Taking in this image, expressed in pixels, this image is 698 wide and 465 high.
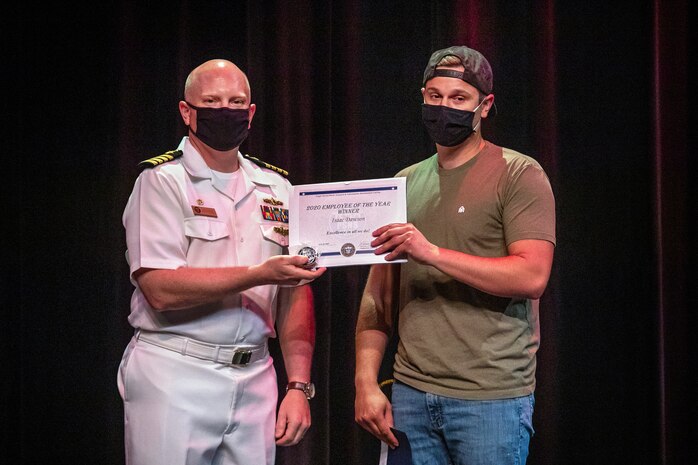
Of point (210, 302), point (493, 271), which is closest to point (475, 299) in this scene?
point (493, 271)

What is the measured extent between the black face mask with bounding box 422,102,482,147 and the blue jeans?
0.73 metres

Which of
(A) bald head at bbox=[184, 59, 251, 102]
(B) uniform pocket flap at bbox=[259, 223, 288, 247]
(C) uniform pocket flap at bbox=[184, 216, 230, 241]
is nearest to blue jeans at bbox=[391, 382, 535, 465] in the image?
(B) uniform pocket flap at bbox=[259, 223, 288, 247]

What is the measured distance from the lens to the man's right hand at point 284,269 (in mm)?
2062

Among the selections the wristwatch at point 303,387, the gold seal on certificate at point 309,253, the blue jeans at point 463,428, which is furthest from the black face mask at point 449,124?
the wristwatch at point 303,387

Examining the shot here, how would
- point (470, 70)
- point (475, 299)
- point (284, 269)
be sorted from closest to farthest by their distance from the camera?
point (284, 269)
point (475, 299)
point (470, 70)

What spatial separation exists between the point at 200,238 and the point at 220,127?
352 mm

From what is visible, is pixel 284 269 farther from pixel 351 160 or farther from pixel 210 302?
pixel 351 160

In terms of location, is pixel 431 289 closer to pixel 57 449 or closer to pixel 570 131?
pixel 570 131

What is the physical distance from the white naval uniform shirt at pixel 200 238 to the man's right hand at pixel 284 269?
222 mm

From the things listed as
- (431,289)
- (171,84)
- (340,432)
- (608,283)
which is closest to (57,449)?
(340,432)

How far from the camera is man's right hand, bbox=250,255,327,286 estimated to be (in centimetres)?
206

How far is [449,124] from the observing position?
2277 mm

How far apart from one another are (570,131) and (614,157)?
21cm

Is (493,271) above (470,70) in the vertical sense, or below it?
below
